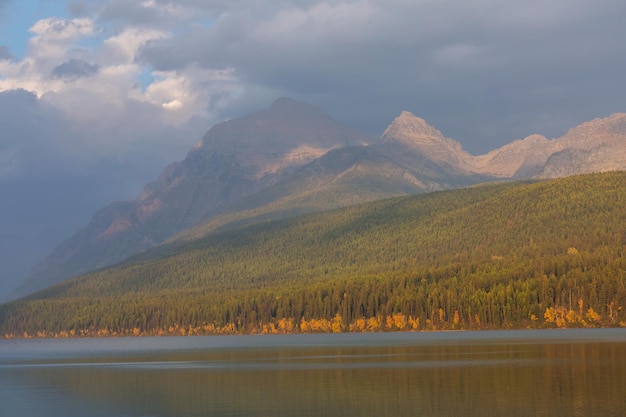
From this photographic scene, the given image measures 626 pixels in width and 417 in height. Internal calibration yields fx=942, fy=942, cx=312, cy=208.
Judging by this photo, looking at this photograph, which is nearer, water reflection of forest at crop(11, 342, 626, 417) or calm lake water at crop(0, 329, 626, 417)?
water reflection of forest at crop(11, 342, 626, 417)

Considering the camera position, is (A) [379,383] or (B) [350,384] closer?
(A) [379,383]

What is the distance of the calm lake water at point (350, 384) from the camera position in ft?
260

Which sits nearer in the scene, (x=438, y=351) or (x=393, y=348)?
(x=438, y=351)

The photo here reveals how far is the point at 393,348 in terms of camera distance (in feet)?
540

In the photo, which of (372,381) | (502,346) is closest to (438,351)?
(502,346)

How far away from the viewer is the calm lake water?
79.2 m

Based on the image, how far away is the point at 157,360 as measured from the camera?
16012 cm

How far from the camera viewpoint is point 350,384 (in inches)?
3880

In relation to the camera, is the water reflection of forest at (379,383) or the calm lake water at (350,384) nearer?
the water reflection of forest at (379,383)

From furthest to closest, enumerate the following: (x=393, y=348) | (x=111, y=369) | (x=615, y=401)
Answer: (x=393, y=348), (x=111, y=369), (x=615, y=401)

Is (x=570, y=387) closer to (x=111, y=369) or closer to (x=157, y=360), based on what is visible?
(x=111, y=369)

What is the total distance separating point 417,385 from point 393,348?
7136 centimetres

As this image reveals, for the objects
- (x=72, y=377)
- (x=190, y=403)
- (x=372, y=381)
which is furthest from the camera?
(x=72, y=377)

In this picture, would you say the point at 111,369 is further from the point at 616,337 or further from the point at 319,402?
the point at 616,337
